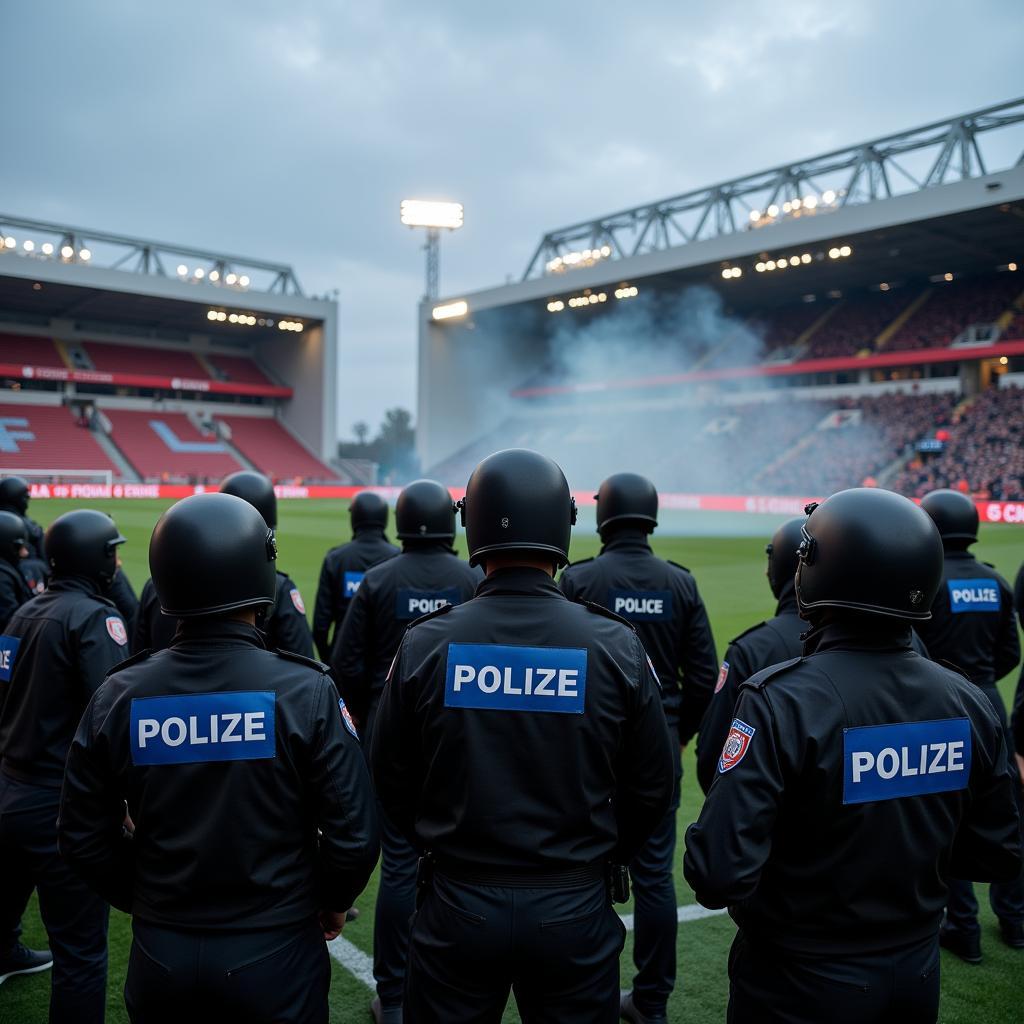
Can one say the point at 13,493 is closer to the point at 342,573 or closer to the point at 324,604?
the point at 324,604

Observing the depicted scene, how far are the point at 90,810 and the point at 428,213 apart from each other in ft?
181

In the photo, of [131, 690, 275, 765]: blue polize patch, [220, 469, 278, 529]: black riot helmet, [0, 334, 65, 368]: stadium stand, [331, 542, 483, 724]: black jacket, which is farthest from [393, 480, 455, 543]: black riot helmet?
[0, 334, 65, 368]: stadium stand

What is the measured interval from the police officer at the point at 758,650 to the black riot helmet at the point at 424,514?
1780 millimetres

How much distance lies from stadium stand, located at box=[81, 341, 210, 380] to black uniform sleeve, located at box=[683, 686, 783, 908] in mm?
61875

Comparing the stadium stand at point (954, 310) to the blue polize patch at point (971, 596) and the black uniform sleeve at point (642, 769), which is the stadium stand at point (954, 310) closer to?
the blue polize patch at point (971, 596)

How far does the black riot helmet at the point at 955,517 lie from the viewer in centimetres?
500

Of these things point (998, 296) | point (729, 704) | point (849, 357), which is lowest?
point (729, 704)

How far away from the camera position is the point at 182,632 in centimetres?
251

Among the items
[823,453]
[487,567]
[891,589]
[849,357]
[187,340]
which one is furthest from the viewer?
[187,340]

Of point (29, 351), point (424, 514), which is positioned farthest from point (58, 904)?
point (29, 351)

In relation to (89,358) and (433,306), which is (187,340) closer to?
(89,358)

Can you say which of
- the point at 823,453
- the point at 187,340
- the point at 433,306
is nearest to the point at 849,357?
the point at 823,453

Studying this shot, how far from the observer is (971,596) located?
4.78 metres

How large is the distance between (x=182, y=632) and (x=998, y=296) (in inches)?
1885
